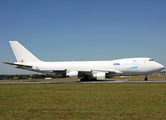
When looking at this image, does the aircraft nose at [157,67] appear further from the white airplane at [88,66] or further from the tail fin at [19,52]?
the tail fin at [19,52]

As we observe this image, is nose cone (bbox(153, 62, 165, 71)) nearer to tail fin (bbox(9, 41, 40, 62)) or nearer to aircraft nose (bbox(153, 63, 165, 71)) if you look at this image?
aircraft nose (bbox(153, 63, 165, 71))

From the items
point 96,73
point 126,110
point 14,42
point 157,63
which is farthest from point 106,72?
point 126,110

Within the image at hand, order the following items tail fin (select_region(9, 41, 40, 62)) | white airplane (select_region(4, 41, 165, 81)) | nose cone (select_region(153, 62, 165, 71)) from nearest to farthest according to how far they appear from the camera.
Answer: nose cone (select_region(153, 62, 165, 71)) → white airplane (select_region(4, 41, 165, 81)) → tail fin (select_region(9, 41, 40, 62))

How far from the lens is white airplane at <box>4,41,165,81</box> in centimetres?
3694

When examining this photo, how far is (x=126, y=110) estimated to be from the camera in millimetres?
9102

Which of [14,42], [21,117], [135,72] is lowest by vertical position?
[21,117]

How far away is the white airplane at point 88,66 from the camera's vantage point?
3694cm

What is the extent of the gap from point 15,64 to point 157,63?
98.9 ft

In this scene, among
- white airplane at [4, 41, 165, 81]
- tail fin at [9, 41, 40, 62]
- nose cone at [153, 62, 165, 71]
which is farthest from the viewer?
tail fin at [9, 41, 40, 62]

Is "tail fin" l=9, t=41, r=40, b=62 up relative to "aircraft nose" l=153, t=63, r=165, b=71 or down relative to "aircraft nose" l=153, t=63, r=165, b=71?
up

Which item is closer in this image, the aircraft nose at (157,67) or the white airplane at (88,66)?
the aircraft nose at (157,67)

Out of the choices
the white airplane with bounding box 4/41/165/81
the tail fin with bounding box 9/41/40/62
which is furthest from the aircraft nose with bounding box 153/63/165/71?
the tail fin with bounding box 9/41/40/62

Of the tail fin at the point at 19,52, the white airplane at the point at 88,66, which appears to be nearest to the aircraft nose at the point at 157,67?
the white airplane at the point at 88,66

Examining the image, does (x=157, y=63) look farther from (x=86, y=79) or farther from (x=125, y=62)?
(x=86, y=79)
